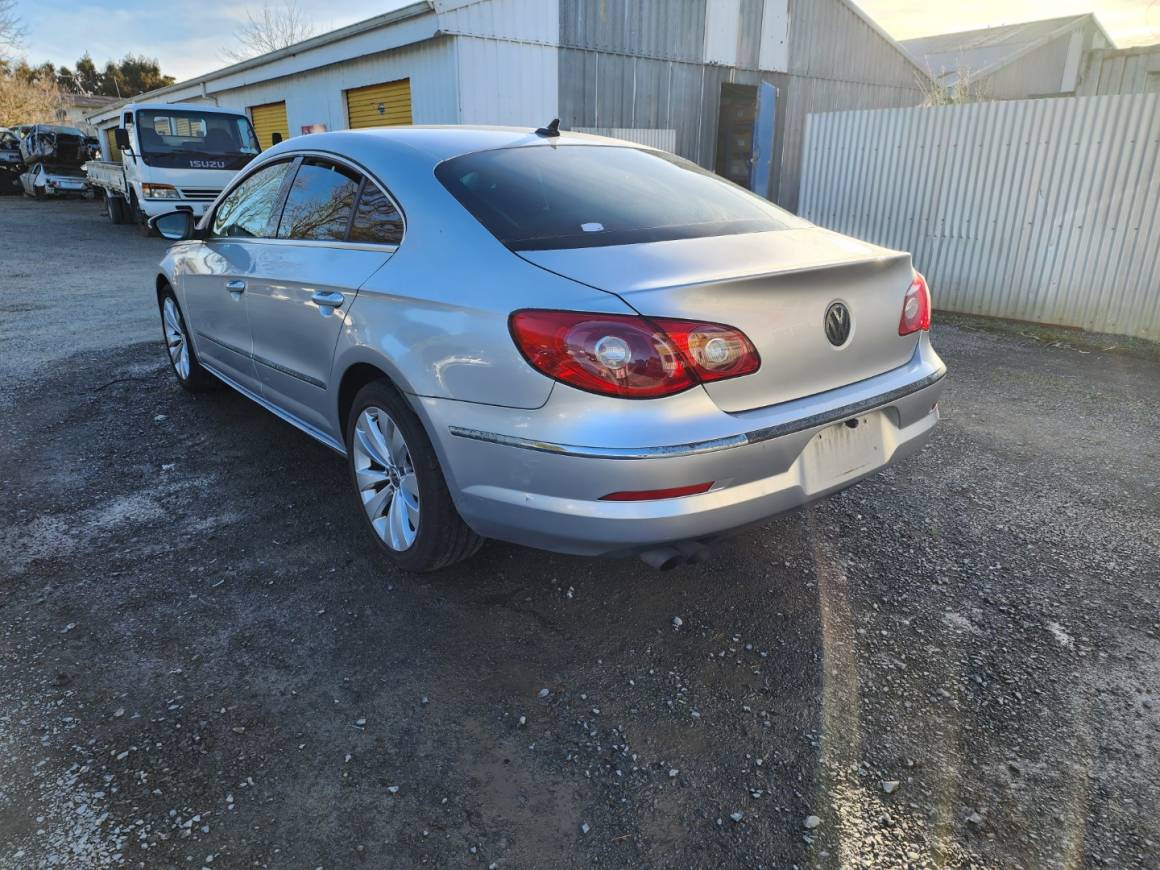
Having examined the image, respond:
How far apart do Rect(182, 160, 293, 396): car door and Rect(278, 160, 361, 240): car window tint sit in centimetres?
16

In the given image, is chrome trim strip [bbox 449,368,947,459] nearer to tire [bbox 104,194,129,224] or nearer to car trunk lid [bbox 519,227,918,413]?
car trunk lid [bbox 519,227,918,413]

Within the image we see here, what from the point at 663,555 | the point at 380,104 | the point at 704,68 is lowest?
the point at 663,555

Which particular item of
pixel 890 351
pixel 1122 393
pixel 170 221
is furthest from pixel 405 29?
pixel 890 351

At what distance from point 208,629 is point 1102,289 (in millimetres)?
7830

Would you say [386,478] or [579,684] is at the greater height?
[386,478]

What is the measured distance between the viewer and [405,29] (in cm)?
1196

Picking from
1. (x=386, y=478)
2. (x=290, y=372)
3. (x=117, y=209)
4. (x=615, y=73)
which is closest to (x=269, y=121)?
(x=117, y=209)

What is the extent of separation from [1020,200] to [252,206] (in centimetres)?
703

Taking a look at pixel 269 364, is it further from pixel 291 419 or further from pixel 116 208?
pixel 116 208

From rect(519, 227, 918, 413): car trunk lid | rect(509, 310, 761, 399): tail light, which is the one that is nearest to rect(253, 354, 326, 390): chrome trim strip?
rect(519, 227, 918, 413): car trunk lid

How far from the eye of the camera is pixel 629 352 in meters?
2.14

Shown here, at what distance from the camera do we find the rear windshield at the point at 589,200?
2588 mm

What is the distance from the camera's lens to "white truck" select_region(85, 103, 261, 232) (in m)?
13.5

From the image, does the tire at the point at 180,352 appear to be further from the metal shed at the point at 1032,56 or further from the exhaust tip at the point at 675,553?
the metal shed at the point at 1032,56
